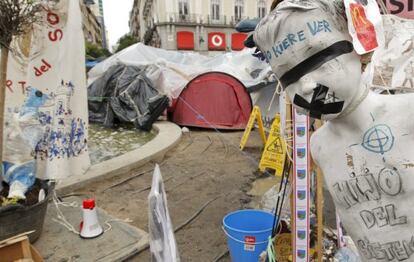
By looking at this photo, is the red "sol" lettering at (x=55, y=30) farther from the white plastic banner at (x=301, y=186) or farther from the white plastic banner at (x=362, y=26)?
the white plastic banner at (x=362, y=26)

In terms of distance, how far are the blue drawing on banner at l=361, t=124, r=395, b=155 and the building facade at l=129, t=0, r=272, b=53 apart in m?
35.2

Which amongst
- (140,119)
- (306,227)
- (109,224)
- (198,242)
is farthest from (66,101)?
(140,119)

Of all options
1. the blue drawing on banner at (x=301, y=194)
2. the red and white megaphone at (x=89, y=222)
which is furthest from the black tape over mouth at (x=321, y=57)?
the red and white megaphone at (x=89, y=222)

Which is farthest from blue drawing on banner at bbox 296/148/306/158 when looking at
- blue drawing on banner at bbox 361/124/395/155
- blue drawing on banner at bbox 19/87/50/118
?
blue drawing on banner at bbox 19/87/50/118

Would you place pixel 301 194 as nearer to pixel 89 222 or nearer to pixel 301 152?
pixel 301 152

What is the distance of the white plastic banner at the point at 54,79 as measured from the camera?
2.92 m

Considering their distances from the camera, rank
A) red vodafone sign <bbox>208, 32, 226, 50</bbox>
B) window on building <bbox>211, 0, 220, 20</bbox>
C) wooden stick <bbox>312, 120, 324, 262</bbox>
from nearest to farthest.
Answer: wooden stick <bbox>312, 120, 324, 262</bbox>
window on building <bbox>211, 0, 220, 20</bbox>
red vodafone sign <bbox>208, 32, 226, 50</bbox>

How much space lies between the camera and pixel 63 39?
296 centimetres

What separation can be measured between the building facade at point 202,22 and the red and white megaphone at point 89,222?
33919 millimetres

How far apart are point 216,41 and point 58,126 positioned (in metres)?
35.5

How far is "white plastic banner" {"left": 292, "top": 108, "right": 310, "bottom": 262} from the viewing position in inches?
81.0

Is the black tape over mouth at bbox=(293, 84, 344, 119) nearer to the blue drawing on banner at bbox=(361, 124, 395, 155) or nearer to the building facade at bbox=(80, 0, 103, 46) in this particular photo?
the blue drawing on banner at bbox=(361, 124, 395, 155)

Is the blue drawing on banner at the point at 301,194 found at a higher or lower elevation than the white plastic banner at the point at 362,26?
lower

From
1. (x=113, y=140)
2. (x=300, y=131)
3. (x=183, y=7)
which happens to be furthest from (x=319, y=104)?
(x=183, y=7)
